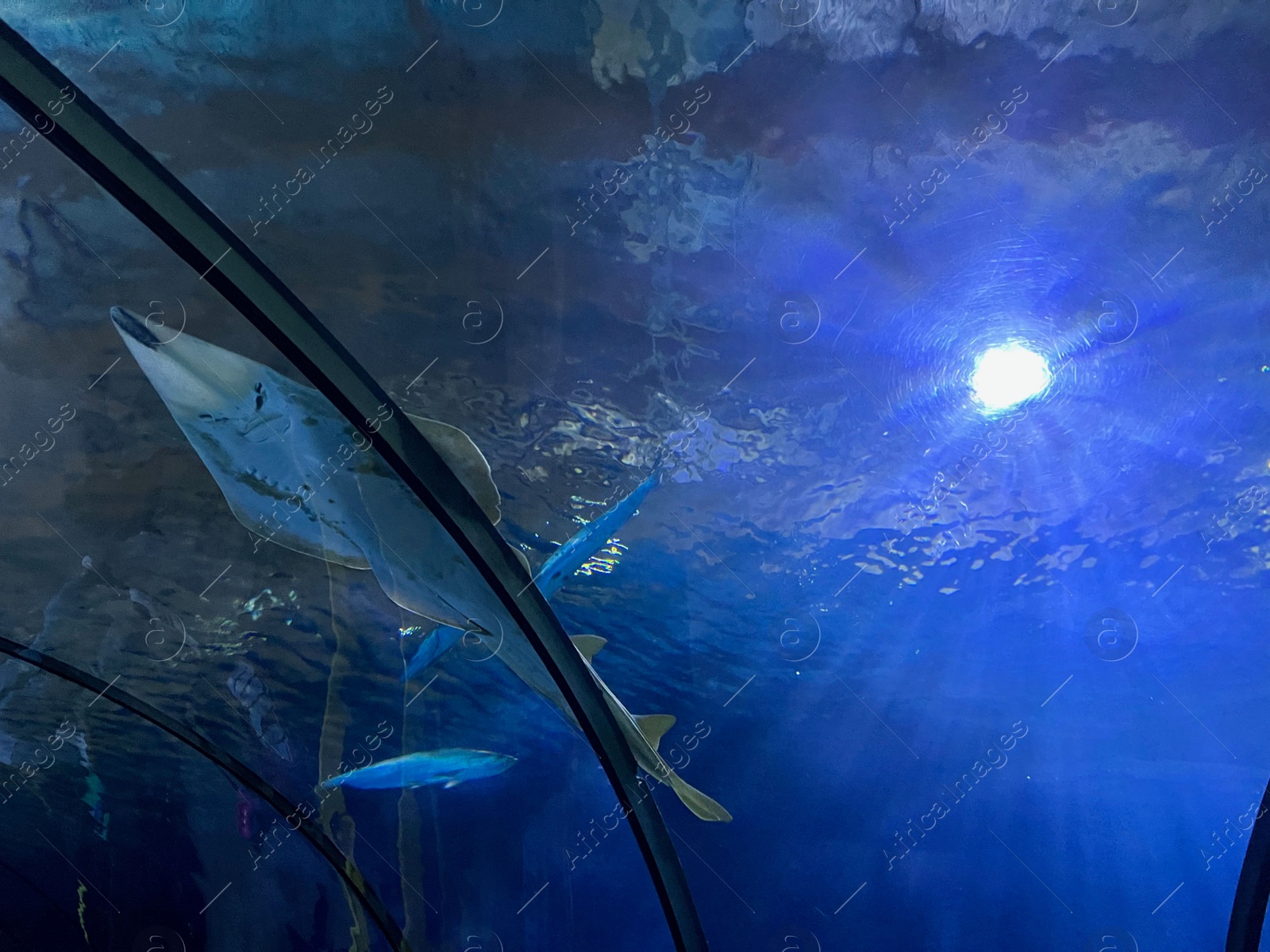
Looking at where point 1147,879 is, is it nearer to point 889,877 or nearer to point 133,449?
point 889,877

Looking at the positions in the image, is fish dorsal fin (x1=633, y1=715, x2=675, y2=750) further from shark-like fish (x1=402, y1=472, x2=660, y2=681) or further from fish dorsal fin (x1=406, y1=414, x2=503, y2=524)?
fish dorsal fin (x1=406, y1=414, x2=503, y2=524)

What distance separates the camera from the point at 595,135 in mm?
3729

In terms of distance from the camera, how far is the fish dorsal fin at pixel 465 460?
2.92 m

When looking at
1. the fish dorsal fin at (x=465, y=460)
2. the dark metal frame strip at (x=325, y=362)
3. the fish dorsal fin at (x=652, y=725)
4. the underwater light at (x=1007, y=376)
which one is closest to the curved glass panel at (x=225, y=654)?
the fish dorsal fin at (x=465, y=460)

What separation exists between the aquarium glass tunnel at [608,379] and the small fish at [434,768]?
0.26ft

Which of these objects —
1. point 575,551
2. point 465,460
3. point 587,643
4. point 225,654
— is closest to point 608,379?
point 575,551

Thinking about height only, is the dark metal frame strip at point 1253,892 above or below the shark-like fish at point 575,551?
below

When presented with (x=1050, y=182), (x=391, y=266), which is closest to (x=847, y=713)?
(x=1050, y=182)

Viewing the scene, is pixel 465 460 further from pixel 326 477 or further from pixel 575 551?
pixel 575 551

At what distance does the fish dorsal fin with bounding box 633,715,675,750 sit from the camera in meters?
4.33

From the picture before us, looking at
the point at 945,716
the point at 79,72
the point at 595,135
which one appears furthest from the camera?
the point at 945,716

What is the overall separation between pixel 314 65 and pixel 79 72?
105 cm

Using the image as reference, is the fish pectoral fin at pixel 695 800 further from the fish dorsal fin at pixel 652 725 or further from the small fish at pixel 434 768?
the small fish at pixel 434 768

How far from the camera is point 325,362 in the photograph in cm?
241
